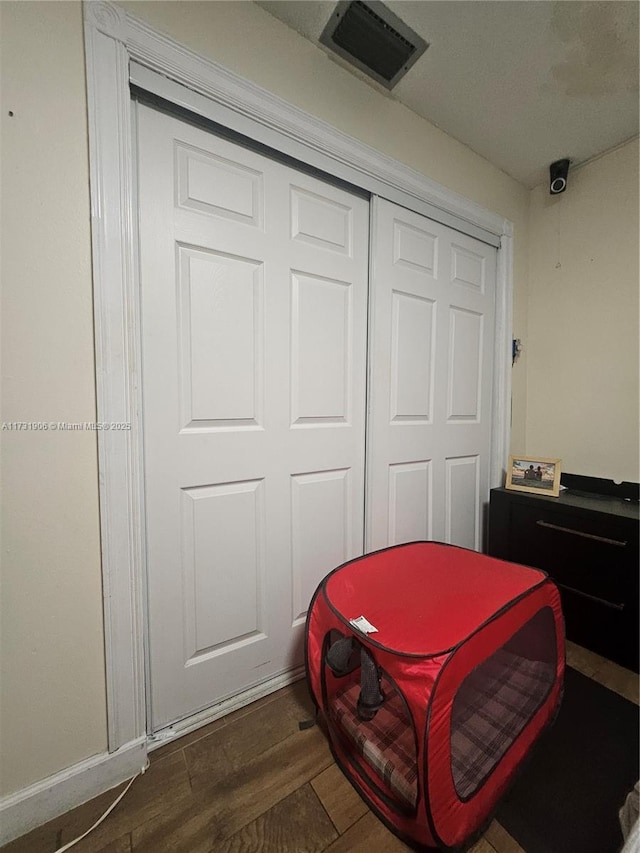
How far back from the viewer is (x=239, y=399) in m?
1.16

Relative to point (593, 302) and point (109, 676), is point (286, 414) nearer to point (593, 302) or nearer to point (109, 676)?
point (109, 676)

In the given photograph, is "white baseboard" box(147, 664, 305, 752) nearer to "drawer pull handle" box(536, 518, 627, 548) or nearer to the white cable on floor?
the white cable on floor

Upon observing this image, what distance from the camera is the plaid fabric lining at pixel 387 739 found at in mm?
811

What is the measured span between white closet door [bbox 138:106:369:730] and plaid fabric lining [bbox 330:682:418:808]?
1.18 feet

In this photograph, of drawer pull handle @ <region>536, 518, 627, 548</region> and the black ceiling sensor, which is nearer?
the black ceiling sensor

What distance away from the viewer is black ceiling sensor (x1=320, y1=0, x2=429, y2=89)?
1.08 metres

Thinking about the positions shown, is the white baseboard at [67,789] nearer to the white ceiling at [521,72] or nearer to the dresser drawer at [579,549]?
the dresser drawer at [579,549]

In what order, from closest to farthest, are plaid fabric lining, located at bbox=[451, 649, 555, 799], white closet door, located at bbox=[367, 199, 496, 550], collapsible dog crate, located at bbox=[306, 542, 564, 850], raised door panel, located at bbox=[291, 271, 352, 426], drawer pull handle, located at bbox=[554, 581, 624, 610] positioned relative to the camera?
collapsible dog crate, located at bbox=[306, 542, 564, 850]
plaid fabric lining, located at bbox=[451, 649, 555, 799]
raised door panel, located at bbox=[291, 271, 352, 426]
drawer pull handle, located at bbox=[554, 581, 624, 610]
white closet door, located at bbox=[367, 199, 496, 550]

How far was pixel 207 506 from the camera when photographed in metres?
1.12

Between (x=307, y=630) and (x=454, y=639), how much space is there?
1.54 ft

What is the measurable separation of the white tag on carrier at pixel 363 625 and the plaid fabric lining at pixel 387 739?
0.83ft

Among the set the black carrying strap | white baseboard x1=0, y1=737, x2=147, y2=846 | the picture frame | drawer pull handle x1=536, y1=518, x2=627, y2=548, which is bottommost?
white baseboard x1=0, y1=737, x2=147, y2=846

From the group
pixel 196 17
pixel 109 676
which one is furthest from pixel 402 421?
pixel 196 17

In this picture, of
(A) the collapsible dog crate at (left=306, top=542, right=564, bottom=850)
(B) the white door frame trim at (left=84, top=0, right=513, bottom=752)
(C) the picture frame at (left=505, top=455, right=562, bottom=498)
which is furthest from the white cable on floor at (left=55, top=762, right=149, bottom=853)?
(C) the picture frame at (left=505, top=455, right=562, bottom=498)
